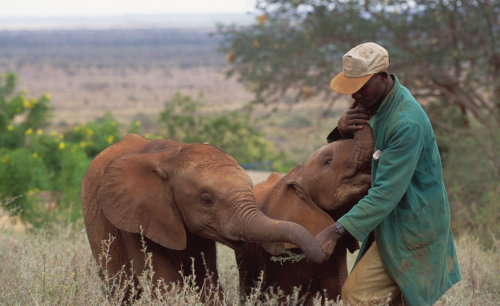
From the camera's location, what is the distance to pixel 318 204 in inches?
162

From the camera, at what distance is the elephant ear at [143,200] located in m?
4.23

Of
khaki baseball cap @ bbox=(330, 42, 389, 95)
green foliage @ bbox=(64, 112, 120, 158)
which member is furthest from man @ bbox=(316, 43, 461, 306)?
green foliage @ bbox=(64, 112, 120, 158)

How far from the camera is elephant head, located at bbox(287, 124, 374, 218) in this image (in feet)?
12.5

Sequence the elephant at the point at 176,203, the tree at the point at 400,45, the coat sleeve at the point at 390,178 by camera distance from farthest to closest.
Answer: the tree at the point at 400,45, the elephant at the point at 176,203, the coat sleeve at the point at 390,178

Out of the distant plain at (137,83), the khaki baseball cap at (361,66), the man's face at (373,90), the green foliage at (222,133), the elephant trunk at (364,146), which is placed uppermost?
the khaki baseball cap at (361,66)

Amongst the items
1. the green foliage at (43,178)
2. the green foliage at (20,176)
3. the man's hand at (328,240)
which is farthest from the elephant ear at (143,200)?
the green foliage at (20,176)

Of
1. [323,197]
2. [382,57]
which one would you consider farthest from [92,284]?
[382,57]

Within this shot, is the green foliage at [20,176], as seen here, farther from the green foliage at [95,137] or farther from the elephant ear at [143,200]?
the elephant ear at [143,200]

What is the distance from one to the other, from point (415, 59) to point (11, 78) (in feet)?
30.7

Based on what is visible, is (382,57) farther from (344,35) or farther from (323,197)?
(344,35)

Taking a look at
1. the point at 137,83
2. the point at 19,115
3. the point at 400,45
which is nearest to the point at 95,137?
the point at 19,115

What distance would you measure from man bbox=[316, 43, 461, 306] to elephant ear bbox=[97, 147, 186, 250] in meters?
1.15

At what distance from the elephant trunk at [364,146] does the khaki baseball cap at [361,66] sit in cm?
36

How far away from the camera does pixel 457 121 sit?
13461mm
